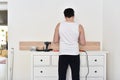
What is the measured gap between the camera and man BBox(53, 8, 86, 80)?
3219mm

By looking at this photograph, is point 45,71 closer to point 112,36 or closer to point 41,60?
point 41,60

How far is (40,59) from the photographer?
136 inches

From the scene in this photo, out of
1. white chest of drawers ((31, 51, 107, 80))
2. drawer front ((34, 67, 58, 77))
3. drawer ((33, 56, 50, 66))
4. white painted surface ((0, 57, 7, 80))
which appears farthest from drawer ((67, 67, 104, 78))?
white painted surface ((0, 57, 7, 80))

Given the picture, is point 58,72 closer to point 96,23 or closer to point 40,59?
point 40,59

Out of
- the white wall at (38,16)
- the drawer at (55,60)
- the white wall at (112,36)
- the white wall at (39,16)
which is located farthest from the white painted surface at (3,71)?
the white wall at (112,36)

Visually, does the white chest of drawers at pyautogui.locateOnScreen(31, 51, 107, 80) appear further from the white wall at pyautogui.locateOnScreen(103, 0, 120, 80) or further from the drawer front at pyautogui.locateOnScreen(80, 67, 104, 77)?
the white wall at pyautogui.locateOnScreen(103, 0, 120, 80)

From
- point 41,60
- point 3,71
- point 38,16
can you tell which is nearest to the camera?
point 41,60

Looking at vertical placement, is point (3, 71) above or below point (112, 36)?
below

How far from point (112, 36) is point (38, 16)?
1290 millimetres

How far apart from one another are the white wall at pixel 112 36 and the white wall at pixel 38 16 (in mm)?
331

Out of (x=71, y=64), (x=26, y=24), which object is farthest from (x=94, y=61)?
(x=26, y=24)

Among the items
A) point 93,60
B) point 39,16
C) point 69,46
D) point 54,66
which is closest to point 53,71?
point 54,66

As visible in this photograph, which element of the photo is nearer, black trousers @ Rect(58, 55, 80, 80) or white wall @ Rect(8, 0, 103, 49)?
black trousers @ Rect(58, 55, 80, 80)

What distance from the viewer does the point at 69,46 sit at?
3.22 m
